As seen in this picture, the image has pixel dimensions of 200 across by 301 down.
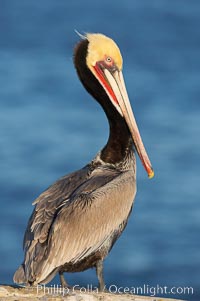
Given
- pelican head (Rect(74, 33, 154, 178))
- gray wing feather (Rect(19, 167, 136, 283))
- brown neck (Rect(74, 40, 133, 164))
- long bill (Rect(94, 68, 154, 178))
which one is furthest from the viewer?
pelican head (Rect(74, 33, 154, 178))

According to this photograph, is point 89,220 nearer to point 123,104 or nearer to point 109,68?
point 123,104

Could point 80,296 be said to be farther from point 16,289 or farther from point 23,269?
point 23,269

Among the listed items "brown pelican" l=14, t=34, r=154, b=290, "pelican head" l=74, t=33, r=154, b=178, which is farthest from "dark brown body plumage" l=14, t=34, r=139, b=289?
"pelican head" l=74, t=33, r=154, b=178

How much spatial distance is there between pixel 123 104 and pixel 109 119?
20cm

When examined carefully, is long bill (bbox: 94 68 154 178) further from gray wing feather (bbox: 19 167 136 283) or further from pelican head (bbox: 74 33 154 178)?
gray wing feather (bbox: 19 167 136 283)

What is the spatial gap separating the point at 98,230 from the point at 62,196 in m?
0.45

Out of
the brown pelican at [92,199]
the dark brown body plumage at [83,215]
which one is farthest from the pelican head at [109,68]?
the dark brown body plumage at [83,215]

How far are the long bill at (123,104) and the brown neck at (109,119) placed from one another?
6 cm

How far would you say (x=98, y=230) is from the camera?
335 inches

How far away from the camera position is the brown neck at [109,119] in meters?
9.08

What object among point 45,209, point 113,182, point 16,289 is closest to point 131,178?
point 113,182

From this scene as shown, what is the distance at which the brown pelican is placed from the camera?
26.3 ft

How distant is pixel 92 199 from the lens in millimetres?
8555

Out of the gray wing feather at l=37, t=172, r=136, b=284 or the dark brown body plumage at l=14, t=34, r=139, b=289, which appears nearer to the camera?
the dark brown body plumage at l=14, t=34, r=139, b=289
